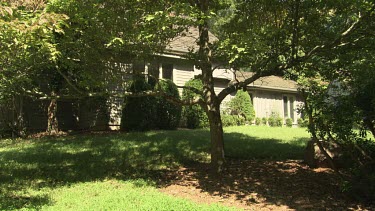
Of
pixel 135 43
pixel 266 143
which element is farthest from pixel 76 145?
pixel 266 143

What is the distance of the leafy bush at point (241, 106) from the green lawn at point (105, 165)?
21.8 ft

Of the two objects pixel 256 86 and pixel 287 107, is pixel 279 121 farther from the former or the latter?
pixel 287 107

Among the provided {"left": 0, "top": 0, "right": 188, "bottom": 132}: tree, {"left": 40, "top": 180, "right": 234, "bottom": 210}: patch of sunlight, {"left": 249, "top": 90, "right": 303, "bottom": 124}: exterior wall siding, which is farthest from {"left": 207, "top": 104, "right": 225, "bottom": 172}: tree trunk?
{"left": 249, "top": 90, "right": 303, "bottom": 124}: exterior wall siding

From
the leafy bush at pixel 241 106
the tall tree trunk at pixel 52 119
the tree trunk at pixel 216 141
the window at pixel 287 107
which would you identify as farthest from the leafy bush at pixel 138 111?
the window at pixel 287 107

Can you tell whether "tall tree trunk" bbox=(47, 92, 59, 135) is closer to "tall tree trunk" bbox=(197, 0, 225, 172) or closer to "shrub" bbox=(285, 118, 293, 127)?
"tall tree trunk" bbox=(197, 0, 225, 172)

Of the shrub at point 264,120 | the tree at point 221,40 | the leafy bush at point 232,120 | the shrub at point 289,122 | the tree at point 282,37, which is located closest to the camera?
the tree at point 221,40

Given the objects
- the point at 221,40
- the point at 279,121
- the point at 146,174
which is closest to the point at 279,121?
the point at 279,121

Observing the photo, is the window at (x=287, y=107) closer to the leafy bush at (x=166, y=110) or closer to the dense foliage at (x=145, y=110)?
the leafy bush at (x=166, y=110)

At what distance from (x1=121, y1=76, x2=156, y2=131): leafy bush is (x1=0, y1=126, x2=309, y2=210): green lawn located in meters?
1.48

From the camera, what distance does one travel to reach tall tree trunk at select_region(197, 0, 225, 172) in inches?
348

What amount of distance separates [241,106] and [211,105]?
40.8 feet

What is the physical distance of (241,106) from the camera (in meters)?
21.2

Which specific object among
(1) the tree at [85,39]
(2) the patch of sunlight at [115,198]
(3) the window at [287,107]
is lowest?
(2) the patch of sunlight at [115,198]

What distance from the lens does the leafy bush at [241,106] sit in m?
20.9
